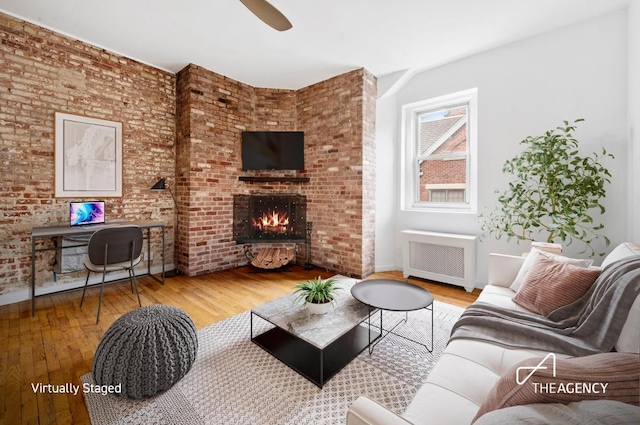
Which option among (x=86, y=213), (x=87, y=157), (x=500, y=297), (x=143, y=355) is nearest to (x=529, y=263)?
(x=500, y=297)

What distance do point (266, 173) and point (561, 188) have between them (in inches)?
146

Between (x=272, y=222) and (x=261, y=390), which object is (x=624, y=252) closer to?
(x=261, y=390)

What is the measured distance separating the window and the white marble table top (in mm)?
2400

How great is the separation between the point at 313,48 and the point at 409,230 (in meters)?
2.73

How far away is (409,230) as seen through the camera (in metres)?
3.83

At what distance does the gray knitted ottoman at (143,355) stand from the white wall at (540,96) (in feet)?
10.7

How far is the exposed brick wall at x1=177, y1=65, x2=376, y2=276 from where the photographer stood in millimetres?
3680

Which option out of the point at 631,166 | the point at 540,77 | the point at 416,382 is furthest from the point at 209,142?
the point at 631,166

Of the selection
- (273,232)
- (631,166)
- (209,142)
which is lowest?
(273,232)

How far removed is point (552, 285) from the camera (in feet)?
5.47

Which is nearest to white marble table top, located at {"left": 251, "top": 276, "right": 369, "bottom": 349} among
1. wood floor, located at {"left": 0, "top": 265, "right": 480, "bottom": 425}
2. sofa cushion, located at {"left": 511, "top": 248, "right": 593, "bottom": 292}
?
wood floor, located at {"left": 0, "top": 265, "right": 480, "bottom": 425}

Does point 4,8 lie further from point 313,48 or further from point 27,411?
point 27,411

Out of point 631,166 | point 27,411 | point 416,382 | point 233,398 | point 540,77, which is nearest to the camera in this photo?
point 27,411

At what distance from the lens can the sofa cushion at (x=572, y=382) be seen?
648mm
